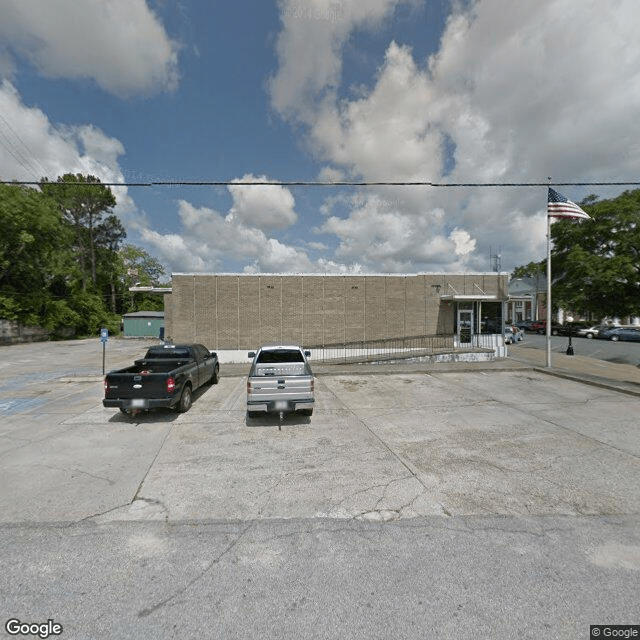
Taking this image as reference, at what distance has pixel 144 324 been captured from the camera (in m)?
40.9

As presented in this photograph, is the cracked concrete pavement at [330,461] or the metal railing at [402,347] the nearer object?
the cracked concrete pavement at [330,461]

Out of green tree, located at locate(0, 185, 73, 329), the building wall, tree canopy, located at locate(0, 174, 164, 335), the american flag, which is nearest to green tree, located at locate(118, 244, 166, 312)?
tree canopy, located at locate(0, 174, 164, 335)

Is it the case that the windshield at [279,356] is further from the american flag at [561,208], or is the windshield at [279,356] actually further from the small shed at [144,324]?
the small shed at [144,324]

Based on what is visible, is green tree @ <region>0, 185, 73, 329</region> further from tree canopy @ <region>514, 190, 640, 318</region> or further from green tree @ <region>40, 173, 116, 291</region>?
tree canopy @ <region>514, 190, 640, 318</region>

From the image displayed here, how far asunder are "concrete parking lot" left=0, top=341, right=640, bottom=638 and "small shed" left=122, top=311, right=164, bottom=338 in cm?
3274

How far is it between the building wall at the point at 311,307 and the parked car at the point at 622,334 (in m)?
24.6

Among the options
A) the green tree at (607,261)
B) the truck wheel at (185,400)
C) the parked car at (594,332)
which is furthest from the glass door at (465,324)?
the parked car at (594,332)

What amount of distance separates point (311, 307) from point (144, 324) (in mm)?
30089

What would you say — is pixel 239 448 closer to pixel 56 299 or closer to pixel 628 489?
pixel 628 489

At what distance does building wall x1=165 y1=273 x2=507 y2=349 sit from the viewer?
19.2 m

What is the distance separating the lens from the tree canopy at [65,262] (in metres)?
32.6

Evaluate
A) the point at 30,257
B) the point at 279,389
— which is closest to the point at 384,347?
the point at 279,389

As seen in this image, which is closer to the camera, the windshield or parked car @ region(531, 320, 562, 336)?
the windshield

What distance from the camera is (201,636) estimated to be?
2590 millimetres
